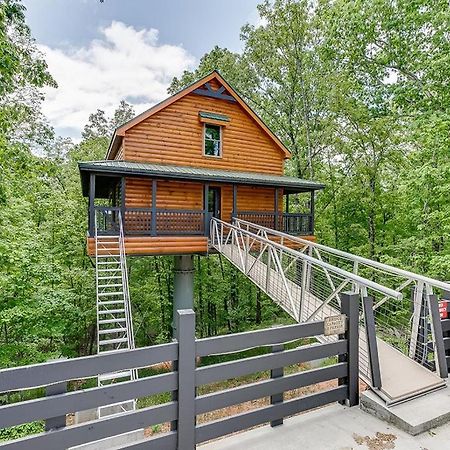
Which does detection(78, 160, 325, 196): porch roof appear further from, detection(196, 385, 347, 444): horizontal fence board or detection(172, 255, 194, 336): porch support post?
detection(196, 385, 347, 444): horizontal fence board

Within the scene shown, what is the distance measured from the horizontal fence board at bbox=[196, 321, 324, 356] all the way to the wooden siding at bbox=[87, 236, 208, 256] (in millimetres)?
7083

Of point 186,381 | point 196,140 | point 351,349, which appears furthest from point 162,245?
point 186,381

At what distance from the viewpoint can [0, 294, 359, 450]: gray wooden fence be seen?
2.02 meters

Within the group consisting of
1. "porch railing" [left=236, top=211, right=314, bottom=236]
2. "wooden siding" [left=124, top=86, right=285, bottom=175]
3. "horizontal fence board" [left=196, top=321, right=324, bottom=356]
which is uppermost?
"wooden siding" [left=124, top=86, right=285, bottom=175]

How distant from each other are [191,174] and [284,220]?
4.51m

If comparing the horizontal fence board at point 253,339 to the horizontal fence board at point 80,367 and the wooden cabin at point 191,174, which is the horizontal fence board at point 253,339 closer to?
the horizontal fence board at point 80,367

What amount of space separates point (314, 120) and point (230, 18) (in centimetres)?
707

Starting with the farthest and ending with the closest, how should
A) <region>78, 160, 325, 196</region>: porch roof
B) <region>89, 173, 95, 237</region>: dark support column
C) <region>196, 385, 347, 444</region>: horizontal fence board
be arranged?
<region>78, 160, 325, 196</region>: porch roof → <region>89, 173, 95, 237</region>: dark support column → <region>196, 385, 347, 444</region>: horizontal fence board

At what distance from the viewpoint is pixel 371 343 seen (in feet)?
11.0

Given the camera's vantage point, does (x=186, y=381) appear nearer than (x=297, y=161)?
Yes

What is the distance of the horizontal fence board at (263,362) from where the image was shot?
8.44 ft

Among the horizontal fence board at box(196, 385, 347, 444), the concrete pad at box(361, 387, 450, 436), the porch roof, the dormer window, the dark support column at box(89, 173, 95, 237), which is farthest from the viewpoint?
the dormer window

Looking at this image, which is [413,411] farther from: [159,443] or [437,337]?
[159,443]

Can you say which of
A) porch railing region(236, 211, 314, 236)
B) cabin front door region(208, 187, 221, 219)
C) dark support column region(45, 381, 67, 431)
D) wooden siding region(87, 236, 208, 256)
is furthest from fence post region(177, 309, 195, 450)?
cabin front door region(208, 187, 221, 219)
